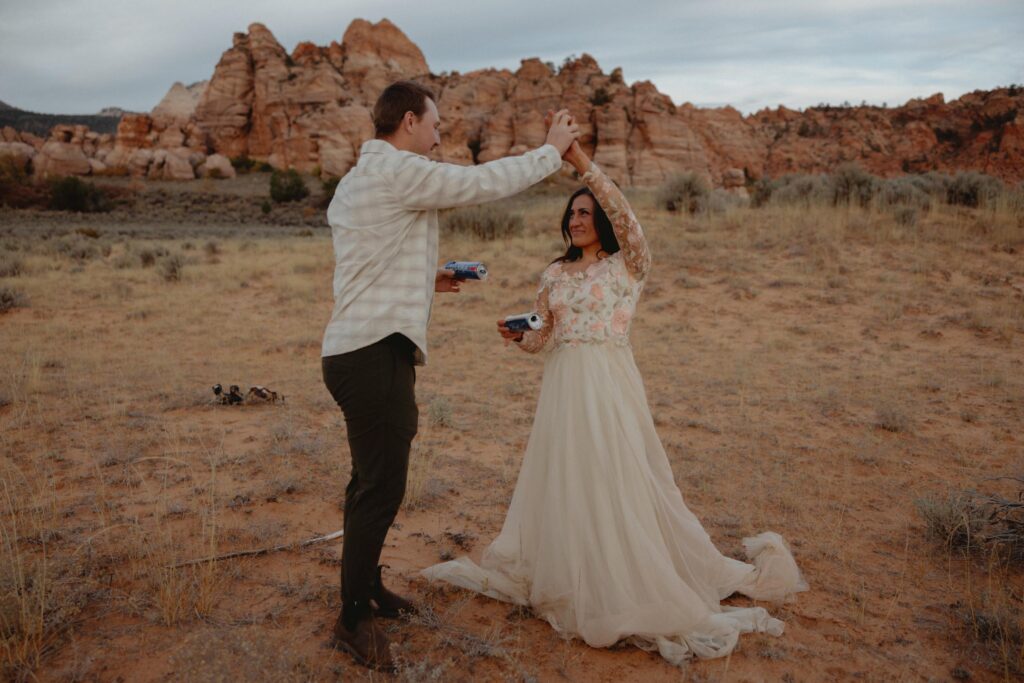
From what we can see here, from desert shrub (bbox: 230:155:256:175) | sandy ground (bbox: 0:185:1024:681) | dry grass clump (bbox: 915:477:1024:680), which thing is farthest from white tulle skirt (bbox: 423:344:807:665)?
desert shrub (bbox: 230:155:256:175)

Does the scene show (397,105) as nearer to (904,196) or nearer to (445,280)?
(445,280)

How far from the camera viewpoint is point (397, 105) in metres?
2.54

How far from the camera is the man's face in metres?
2.57

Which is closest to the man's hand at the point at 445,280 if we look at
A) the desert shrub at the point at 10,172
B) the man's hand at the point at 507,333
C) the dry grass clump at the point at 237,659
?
the man's hand at the point at 507,333

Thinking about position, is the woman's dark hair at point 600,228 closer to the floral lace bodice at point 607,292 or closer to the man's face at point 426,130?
the floral lace bodice at point 607,292

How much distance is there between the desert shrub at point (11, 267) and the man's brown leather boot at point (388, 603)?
13.8 metres

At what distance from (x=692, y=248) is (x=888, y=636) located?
10630 mm

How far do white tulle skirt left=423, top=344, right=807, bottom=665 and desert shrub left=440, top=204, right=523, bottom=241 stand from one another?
12359 millimetres

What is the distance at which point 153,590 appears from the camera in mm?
3137

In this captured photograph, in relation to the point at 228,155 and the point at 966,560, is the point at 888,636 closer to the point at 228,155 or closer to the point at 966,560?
the point at 966,560

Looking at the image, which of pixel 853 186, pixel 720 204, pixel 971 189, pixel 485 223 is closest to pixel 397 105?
pixel 485 223

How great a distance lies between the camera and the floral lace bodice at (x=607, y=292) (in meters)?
3.08

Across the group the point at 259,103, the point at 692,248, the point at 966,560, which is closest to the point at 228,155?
A: the point at 259,103

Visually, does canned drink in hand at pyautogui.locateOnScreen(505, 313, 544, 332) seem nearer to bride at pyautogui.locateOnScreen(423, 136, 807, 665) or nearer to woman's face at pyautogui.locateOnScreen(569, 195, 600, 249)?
bride at pyautogui.locateOnScreen(423, 136, 807, 665)
